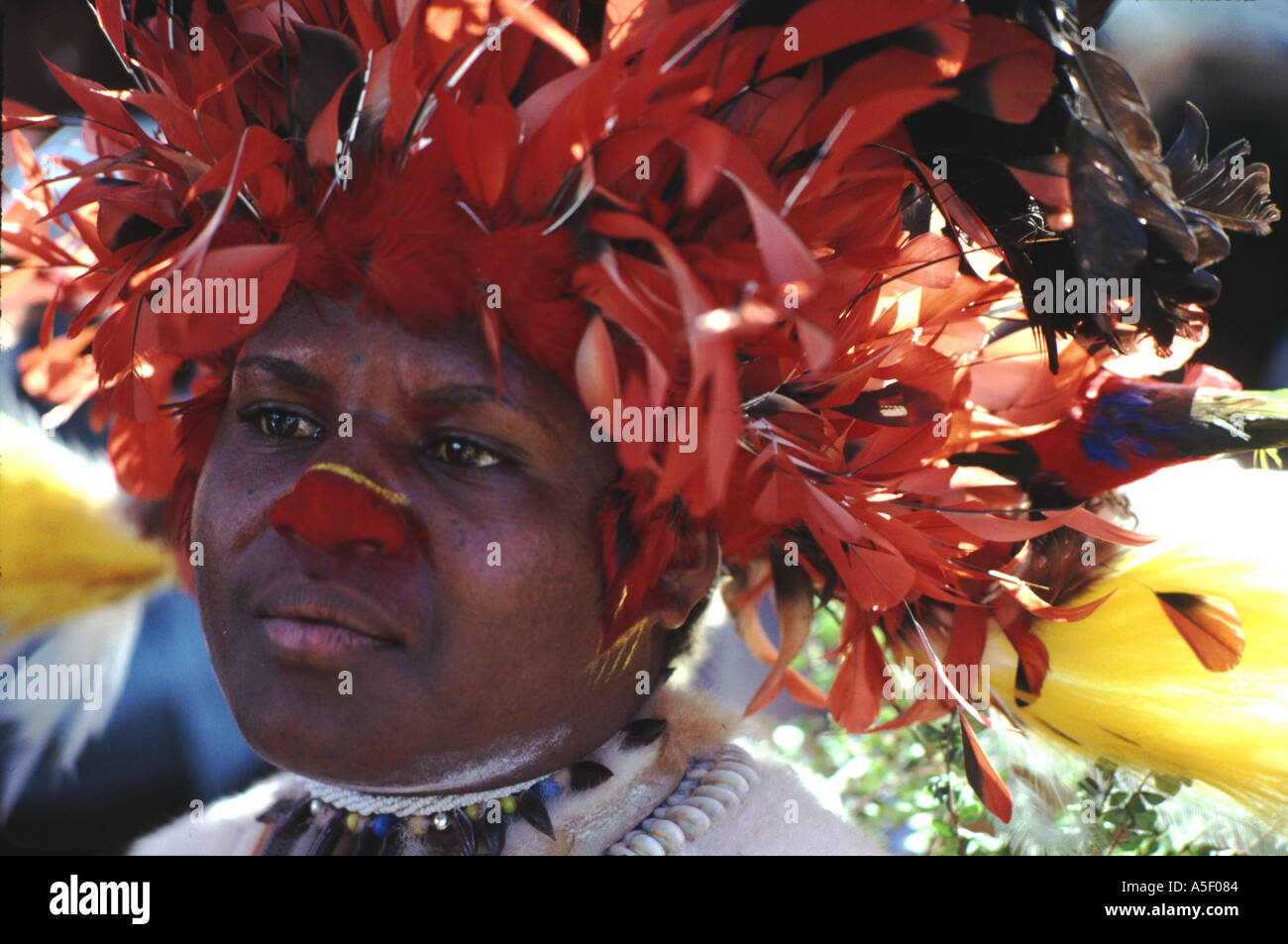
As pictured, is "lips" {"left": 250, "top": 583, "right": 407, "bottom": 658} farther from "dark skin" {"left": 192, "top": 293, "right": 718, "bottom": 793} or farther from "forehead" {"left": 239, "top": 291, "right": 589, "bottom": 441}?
"forehead" {"left": 239, "top": 291, "right": 589, "bottom": 441}

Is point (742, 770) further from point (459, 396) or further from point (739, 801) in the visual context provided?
point (459, 396)

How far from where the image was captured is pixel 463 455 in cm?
133

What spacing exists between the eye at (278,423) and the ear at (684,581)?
52 centimetres

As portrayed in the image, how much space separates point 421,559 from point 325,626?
0.14 m

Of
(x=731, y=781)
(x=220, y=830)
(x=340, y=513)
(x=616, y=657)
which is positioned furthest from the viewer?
(x=220, y=830)

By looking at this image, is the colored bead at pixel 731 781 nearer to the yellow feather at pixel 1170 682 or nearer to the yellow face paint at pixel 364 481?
the yellow feather at pixel 1170 682

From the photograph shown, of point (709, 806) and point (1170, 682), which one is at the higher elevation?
point (1170, 682)

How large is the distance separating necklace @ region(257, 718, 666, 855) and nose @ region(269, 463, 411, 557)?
44cm

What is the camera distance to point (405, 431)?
1310mm

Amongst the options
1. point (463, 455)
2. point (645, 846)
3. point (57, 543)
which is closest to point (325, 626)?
point (463, 455)

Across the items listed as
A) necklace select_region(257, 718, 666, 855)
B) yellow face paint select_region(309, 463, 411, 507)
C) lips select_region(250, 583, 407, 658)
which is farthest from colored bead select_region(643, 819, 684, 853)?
yellow face paint select_region(309, 463, 411, 507)

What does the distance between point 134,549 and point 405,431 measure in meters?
1.02
